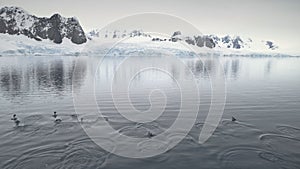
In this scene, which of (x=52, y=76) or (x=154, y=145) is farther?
(x=52, y=76)

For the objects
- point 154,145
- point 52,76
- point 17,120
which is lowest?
point 154,145

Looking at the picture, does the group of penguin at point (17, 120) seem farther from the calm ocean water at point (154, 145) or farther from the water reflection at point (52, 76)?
the water reflection at point (52, 76)

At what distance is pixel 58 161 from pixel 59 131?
596 cm

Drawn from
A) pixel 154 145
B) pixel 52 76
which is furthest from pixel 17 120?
pixel 52 76

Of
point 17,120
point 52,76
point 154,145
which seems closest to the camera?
point 154,145

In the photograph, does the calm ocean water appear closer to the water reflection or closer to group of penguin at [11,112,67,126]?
group of penguin at [11,112,67,126]

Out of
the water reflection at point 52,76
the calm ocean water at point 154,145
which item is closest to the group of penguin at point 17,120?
the calm ocean water at point 154,145

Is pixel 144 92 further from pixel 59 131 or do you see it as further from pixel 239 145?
pixel 239 145

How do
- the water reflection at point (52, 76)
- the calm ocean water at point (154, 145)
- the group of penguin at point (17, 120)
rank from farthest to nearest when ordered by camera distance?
1. the water reflection at point (52, 76)
2. the group of penguin at point (17, 120)
3. the calm ocean water at point (154, 145)

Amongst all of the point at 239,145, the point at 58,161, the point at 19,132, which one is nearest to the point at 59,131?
the point at 19,132

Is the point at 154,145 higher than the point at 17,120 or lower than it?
lower

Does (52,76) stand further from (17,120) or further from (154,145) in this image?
(154,145)

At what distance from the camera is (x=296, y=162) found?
1461 centimetres

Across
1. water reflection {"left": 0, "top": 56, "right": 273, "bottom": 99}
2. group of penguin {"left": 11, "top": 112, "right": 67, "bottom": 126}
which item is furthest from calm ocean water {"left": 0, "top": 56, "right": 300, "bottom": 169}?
water reflection {"left": 0, "top": 56, "right": 273, "bottom": 99}
